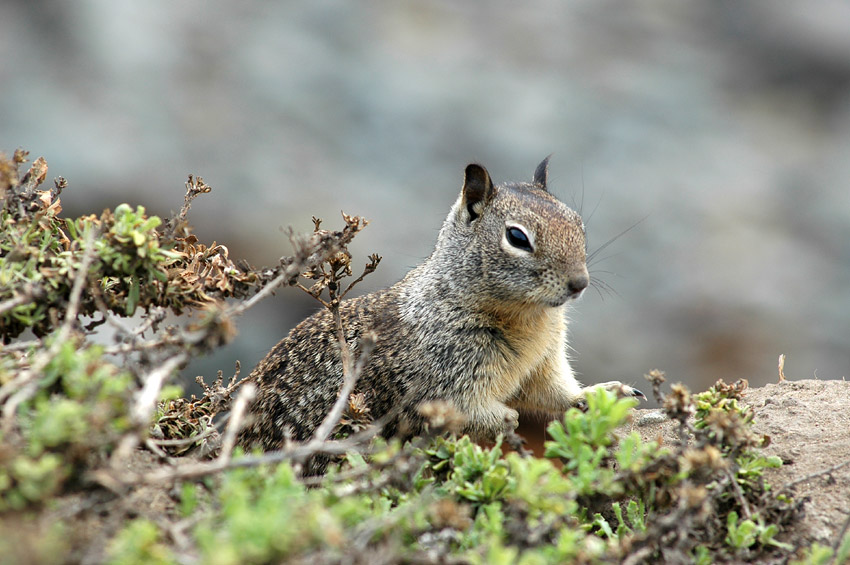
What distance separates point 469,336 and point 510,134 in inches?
240

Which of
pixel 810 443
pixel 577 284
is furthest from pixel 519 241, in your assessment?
pixel 810 443

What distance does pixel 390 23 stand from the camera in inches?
420

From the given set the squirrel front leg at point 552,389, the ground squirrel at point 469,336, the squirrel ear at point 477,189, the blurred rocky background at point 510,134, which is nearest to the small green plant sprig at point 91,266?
the ground squirrel at point 469,336

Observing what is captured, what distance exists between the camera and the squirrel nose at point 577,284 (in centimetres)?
404

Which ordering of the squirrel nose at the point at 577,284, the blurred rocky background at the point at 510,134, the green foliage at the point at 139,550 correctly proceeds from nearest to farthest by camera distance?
the green foliage at the point at 139,550
the squirrel nose at the point at 577,284
the blurred rocky background at the point at 510,134

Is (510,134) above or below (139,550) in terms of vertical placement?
above

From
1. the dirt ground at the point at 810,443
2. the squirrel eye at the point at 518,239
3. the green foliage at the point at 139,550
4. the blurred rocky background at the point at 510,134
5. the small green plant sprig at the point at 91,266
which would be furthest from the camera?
the blurred rocky background at the point at 510,134

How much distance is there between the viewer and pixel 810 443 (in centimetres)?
340

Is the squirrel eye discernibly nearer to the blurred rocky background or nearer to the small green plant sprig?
the small green plant sprig

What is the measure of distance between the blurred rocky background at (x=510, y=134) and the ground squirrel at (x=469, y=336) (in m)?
4.39

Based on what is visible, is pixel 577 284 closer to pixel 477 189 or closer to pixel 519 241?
pixel 519 241

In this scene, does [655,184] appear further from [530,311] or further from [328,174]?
[530,311]

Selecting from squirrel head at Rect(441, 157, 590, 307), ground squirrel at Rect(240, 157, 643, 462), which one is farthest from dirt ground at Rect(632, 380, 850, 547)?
squirrel head at Rect(441, 157, 590, 307)

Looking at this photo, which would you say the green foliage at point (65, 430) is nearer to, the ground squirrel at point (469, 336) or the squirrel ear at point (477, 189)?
the ground squirrel at point (469, 336)
